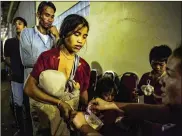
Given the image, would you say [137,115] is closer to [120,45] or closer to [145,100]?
[145,100]

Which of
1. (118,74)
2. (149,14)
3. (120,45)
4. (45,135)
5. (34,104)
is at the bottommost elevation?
(45,135)

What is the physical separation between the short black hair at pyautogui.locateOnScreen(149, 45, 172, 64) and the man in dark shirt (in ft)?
1.97

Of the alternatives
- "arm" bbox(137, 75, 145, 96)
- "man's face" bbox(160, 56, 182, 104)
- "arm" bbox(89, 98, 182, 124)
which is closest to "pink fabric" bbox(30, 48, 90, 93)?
"arm" bbox(89, 98, 182, 124)

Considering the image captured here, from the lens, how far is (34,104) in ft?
4.33

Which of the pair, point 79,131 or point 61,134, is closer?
point 79,131

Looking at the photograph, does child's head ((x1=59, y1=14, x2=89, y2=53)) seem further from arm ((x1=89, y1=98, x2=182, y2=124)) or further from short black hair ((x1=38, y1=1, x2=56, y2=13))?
arm ((x1=89, y1=98, x2=182, y2=124))

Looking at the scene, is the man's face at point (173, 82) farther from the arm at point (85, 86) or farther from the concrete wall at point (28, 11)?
the concrete wall at point (28, 11)

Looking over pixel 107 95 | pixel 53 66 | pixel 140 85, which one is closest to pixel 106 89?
pixel 107 95

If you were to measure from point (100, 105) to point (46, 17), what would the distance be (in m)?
0.47

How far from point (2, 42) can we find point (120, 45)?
1.79 feet

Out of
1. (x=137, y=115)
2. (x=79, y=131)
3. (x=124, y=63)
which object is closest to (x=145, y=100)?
(x=137, y=115)

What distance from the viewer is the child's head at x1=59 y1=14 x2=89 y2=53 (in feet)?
4.18

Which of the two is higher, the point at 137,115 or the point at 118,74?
the point at 118,74

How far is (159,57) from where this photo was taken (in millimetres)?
1318
